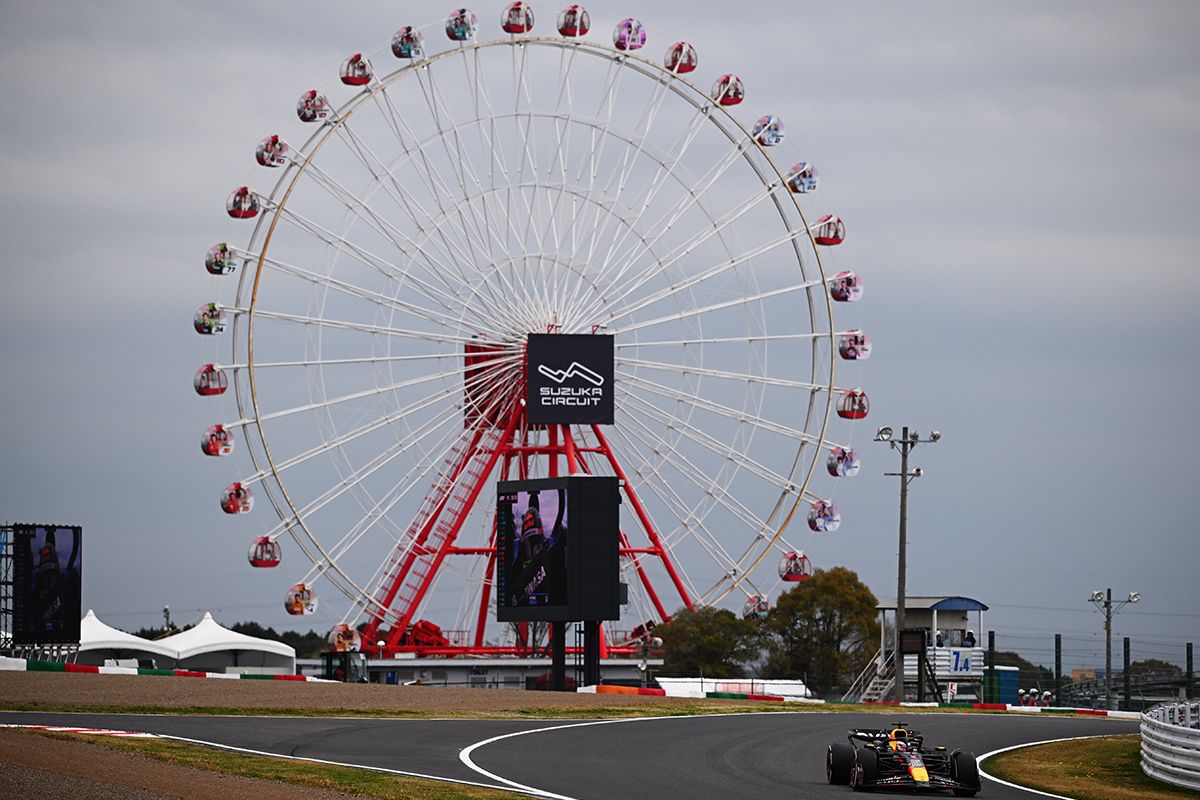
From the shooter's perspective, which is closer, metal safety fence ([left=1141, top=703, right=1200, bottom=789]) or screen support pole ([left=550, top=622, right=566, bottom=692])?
metal safety fence ([left=1141, top=703, right=1200, bottom=789])

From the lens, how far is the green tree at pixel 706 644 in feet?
248

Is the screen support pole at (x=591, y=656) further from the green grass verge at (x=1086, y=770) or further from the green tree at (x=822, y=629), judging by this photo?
the green tree at (x=822, y=629)

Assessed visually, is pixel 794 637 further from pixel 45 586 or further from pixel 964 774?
pixel 964 774

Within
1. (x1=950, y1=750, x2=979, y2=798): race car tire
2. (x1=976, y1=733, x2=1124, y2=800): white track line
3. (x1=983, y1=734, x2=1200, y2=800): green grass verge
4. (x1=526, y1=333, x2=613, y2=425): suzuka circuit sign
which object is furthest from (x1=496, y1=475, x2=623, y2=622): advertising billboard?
(x1=950, y1=750, x2=979, y2=798): race car tire

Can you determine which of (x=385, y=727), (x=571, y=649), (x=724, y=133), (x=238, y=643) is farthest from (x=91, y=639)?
(x=385, y=727)

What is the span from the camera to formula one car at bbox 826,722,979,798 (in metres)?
24.7

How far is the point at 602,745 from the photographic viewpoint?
31.2 m

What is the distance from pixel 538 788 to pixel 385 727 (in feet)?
38.2

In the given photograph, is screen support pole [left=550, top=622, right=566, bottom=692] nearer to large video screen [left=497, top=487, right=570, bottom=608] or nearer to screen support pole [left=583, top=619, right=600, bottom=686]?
screen support pole [left=583, top=619, right=600, bottom=686]

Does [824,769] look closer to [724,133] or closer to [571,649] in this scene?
[724,133]

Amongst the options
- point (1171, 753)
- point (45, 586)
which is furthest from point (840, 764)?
point (45, 586)

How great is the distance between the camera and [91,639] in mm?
89625

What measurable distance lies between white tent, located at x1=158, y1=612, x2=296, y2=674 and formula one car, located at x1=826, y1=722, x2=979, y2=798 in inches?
2626

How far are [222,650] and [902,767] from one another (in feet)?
231
